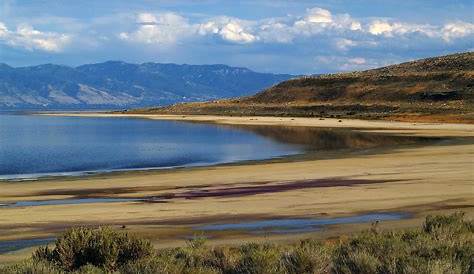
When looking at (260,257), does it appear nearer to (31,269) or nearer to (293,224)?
(31,269)

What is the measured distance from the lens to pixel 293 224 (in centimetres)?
1769

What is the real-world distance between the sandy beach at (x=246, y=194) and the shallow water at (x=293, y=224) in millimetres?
577

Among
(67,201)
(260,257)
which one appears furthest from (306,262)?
(67,201)

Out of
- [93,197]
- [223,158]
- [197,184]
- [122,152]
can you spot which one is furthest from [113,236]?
[122,152]

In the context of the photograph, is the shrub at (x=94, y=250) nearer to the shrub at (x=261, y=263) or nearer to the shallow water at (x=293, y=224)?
the shrub at (x=261, y=263)

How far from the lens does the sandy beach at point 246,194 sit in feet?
61.2

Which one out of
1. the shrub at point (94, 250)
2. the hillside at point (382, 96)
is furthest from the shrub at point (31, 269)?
the hillside at point (382, 96)

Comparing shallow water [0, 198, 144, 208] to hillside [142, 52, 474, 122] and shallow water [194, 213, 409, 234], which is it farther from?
hillside [142, 52, 474, 122]

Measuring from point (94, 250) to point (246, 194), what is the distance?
1363 cm

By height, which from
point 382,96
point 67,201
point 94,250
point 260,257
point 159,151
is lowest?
point 159,151

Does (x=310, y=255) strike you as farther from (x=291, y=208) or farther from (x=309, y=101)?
(x=309, y=101)

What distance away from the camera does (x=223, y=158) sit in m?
47.0

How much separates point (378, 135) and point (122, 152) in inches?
975

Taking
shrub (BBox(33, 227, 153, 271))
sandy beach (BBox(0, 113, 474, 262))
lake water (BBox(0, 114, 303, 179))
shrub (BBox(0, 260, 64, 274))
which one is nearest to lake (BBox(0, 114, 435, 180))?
lake water (BBox(0, 114, 303, 179))
